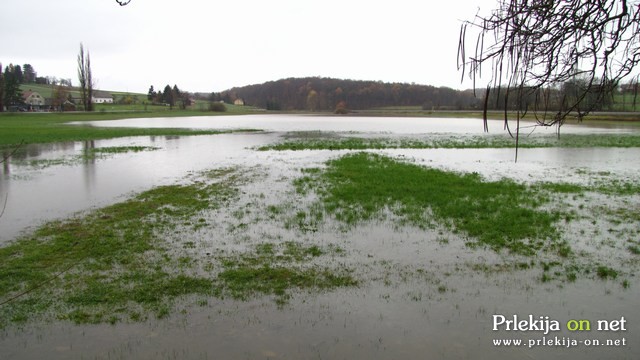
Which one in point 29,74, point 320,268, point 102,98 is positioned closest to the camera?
point 320,268

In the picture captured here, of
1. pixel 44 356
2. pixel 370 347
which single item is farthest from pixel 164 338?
pixel 370 347

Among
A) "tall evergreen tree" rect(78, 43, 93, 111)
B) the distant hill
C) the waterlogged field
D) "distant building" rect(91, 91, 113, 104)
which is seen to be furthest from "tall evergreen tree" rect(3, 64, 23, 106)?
the distant hill

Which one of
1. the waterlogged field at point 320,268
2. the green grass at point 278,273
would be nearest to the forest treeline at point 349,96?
the waterlogged field at point 320,268

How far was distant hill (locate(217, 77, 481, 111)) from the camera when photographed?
547 ft

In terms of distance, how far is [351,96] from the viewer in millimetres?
176000

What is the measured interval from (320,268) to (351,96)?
173 meters

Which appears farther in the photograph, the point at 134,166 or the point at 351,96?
the point at 351,96

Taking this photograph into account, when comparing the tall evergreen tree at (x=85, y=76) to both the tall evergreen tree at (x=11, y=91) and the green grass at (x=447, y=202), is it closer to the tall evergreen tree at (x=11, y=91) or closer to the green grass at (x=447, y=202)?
the tall evergreen tree at (x=11, y=91)

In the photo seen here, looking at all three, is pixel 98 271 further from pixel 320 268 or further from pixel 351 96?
pixel 351 96

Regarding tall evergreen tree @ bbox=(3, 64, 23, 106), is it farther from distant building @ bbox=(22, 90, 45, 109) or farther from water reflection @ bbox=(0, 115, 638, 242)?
water reflection @ bbox=(0, 115, 638, 242)

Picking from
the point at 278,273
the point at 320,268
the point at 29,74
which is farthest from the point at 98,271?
the point at 29,74

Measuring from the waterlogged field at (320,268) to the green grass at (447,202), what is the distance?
8cm

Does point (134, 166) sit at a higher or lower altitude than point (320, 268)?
higher

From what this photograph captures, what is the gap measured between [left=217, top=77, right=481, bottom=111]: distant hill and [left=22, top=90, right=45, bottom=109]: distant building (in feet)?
253
